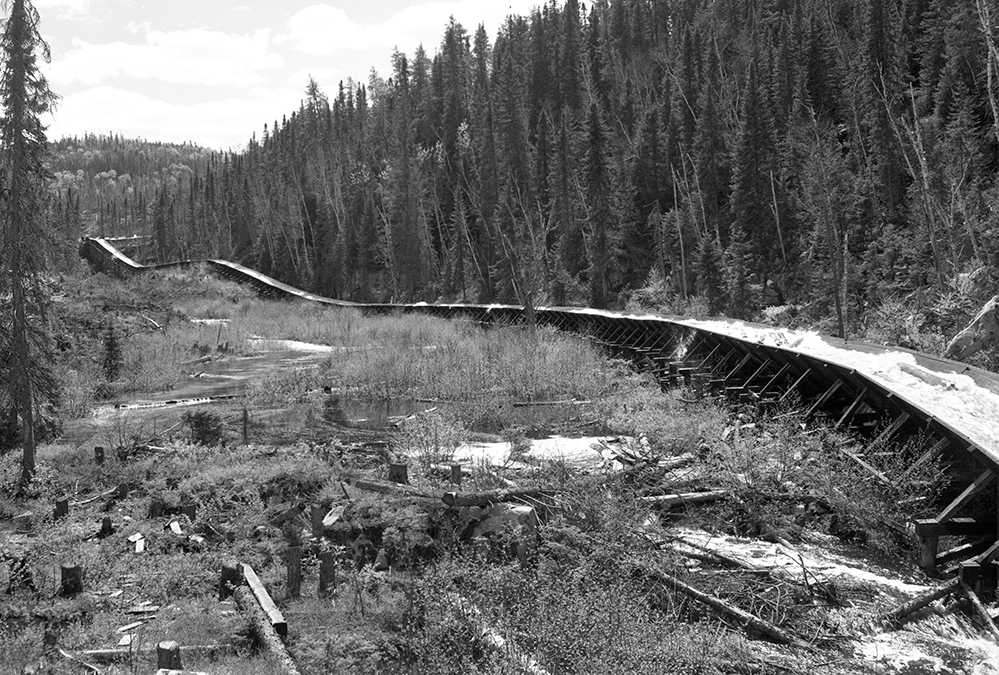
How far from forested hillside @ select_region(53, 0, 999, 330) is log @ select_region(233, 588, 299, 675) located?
19.2 metres

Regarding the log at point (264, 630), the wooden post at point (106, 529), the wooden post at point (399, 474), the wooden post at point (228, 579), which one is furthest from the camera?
the wooden post at point (399, 474)

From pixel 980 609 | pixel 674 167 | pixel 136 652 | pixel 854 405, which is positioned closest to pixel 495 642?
pixel 136 652

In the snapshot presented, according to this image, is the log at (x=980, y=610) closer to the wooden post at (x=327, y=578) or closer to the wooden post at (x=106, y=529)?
the wooden post at (x=327, y=578)

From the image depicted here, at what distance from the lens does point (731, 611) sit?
788 cm

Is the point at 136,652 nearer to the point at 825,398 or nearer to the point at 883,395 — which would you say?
the point at 883,395

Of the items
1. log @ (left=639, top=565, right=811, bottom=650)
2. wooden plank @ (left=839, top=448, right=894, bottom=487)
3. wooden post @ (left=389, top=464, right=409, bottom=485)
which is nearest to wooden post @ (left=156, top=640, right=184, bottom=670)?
log @ (left=639, top=565, right=811, bottom=650)

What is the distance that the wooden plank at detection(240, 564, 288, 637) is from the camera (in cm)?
793

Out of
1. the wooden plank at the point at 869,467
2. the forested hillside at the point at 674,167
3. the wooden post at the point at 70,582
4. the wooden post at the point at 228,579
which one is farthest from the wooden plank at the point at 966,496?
the forested hillside at the point at 674,167

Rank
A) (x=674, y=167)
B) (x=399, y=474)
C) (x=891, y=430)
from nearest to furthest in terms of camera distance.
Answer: (x=891, y=430) < (x=399, y=474) < (x=674, y=167)

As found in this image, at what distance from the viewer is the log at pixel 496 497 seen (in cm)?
1089

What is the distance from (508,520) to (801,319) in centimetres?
2705

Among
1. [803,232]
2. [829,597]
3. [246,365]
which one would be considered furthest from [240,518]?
[803,232]

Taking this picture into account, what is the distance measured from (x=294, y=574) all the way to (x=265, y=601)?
74 cm

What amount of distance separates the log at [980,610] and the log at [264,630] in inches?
249
